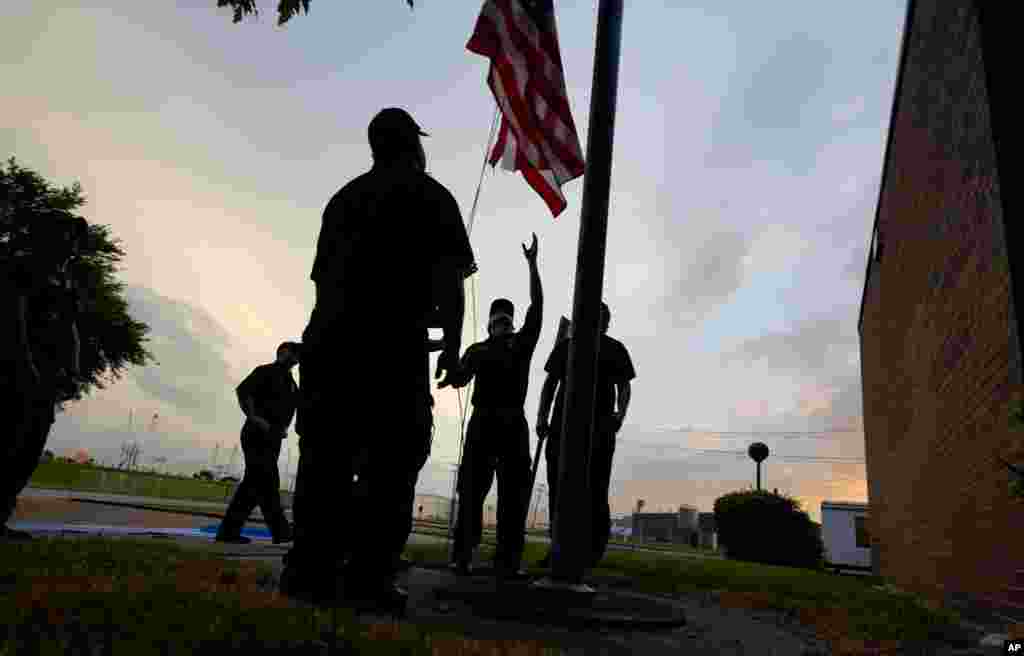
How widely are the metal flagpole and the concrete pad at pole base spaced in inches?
6.1

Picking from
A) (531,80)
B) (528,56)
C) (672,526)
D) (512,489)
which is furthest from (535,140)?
(672,526)

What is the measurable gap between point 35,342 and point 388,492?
3.48 metres

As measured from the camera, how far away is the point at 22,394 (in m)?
4.42

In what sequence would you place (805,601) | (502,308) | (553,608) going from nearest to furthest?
(553,608)
(502,308)
(805,601)

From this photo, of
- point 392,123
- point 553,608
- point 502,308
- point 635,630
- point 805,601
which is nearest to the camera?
point 392,123

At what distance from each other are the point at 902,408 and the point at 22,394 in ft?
43.8

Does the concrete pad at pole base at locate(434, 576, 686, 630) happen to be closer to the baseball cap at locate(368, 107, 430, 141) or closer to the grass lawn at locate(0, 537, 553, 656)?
the grass lawn at locate(0, 537, 553, 656)

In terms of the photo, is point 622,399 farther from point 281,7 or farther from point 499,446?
point 281,7

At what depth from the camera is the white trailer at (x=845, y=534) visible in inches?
1378

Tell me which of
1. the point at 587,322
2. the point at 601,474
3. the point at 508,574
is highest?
the point at 587,322

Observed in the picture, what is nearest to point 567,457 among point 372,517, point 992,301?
point 372,517

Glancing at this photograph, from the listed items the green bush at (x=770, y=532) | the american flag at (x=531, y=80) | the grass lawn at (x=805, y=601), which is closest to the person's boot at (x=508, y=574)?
the grass lawn at (x=805, y=601)

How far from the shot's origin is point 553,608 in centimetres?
360

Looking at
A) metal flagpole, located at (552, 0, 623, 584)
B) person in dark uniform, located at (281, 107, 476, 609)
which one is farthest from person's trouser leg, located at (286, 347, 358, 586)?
metal flagpole, located at (552, 0, 623, 584)
